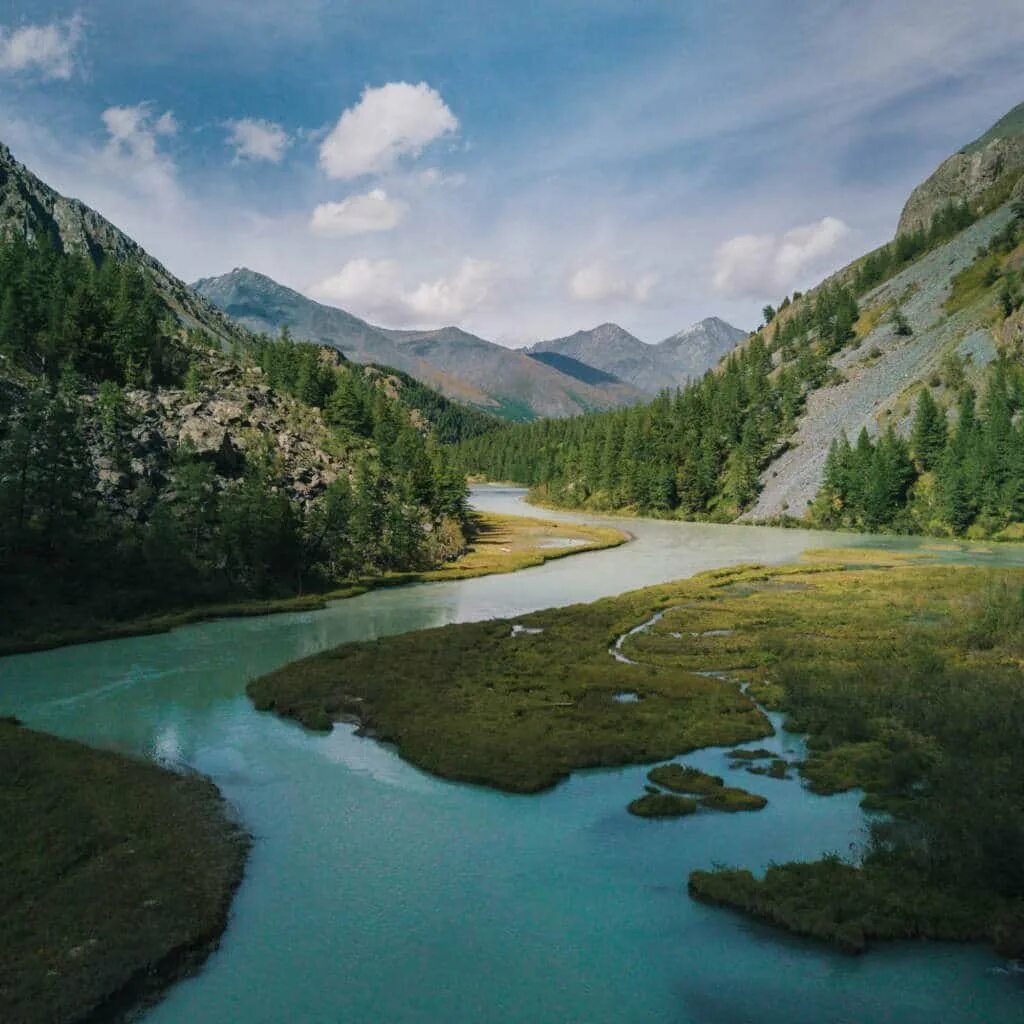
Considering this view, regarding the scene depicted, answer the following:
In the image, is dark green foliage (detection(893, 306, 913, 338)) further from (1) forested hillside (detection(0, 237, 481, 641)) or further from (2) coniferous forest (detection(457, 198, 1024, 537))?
(1) forested hillside (detection(0, 237, 481, 641))

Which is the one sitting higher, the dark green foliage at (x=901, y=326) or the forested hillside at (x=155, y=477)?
the dark green foliage at (x=901, y=326)

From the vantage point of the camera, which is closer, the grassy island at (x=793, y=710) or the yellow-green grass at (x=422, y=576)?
the grassy island at (x=793, y=710)

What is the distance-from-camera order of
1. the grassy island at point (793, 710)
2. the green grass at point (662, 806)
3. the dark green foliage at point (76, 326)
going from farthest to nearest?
1. the dark green foliage at point (76, 326)
2. the green grass at point (662, 806)
3. the grassy island at point (793, 710)

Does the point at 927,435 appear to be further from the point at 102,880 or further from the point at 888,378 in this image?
the point at 102,880

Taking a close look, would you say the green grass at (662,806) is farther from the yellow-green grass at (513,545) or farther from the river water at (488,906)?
the yellow-green grass at (513,545)

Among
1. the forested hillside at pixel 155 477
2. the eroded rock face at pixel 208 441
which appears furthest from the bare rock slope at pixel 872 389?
the eroded rock face at pixel 208 441

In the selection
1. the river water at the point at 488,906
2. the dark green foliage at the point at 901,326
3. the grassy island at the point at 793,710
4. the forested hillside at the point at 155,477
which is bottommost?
the river water at the point at 488,906

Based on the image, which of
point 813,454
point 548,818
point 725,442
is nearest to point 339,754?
point 548,818

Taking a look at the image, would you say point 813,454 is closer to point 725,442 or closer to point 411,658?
point 725,442
